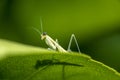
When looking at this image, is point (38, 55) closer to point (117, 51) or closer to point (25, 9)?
point (25, 9)

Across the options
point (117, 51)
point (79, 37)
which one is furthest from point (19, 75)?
point (117, 51)

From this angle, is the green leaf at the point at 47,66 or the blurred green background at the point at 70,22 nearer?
the green leaf at the point at 47,66

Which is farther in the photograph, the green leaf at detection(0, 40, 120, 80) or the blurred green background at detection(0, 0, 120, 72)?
the blurred green background at detection(0, 0, 120, 72)

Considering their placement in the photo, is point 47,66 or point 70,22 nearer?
point 47,66

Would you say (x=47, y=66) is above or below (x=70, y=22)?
below

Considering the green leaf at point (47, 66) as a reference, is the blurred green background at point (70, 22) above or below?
above
